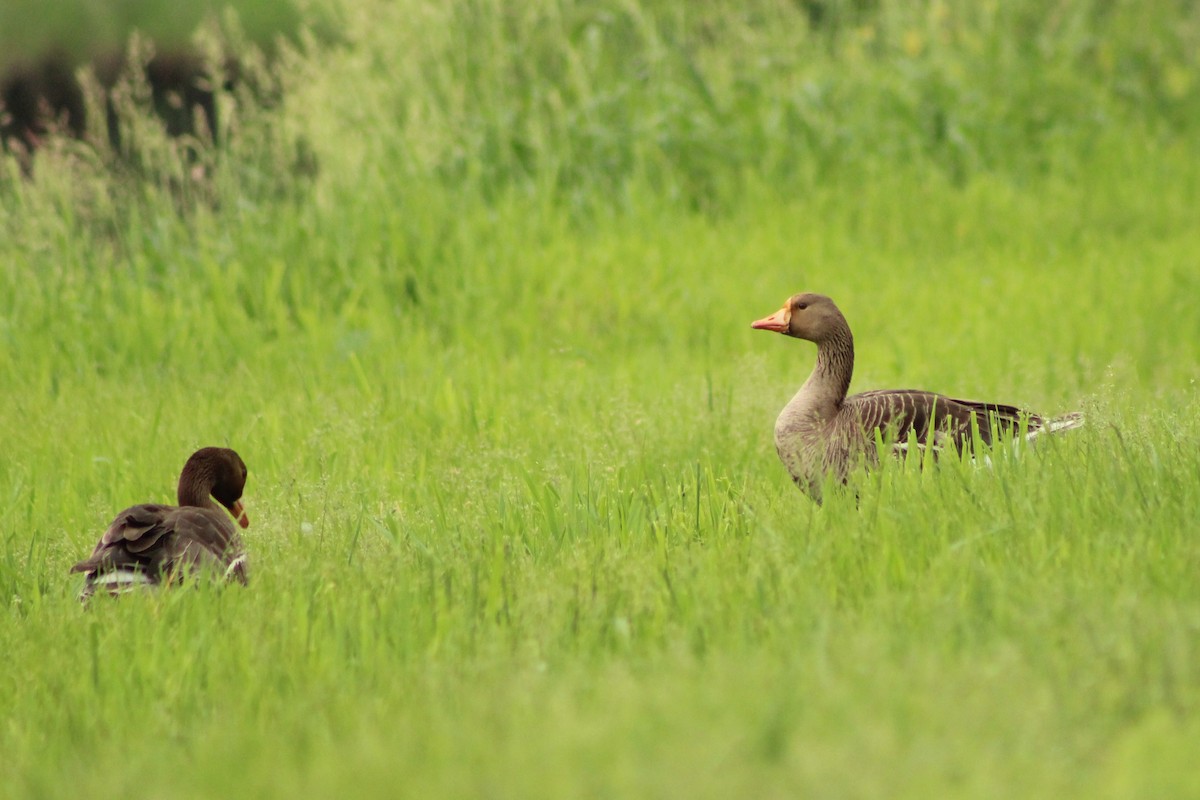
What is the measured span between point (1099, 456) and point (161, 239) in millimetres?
6623

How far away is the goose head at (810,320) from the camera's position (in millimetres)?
5762

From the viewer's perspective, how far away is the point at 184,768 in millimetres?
2824

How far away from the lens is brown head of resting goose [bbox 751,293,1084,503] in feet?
16.8

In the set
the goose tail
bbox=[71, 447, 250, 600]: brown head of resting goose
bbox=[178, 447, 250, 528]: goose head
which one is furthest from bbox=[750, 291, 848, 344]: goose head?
bbox=[71, 447, 250, 600]: brown head of resting goose

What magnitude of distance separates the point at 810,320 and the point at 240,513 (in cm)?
255

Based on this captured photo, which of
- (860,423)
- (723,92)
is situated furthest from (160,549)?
(723,92)

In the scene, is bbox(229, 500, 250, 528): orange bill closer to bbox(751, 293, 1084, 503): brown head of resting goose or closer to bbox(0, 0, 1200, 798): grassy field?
bbox(0, 0, 1200, 798): grassy field

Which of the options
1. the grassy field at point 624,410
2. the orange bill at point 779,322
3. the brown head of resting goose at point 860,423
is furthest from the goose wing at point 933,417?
the orange bill at point 779,322

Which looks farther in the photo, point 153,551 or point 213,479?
point 213,479

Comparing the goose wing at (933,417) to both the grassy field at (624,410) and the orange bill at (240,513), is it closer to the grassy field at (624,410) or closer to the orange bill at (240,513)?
the grassy field at (624,410)

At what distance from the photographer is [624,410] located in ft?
20.1

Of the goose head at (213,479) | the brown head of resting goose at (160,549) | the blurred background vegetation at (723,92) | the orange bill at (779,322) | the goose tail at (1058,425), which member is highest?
the blurred background vegetation at (723,92)

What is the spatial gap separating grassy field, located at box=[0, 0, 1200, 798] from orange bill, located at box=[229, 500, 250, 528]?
0.28 ft

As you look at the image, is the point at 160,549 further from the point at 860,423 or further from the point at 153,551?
the point at 860,423
